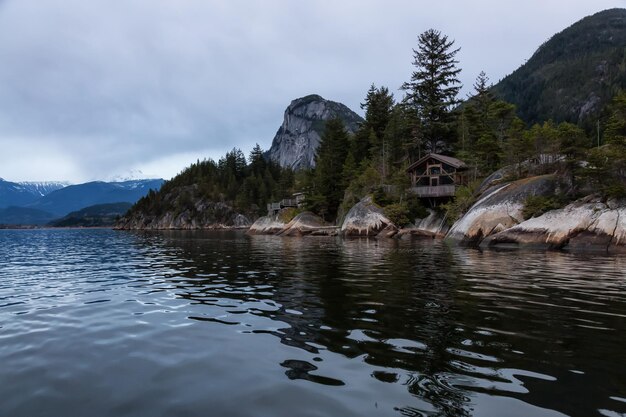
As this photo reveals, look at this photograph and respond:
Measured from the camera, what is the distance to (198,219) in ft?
507

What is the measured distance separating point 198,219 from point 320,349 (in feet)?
507

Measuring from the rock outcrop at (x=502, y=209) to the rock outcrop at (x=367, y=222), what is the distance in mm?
14844

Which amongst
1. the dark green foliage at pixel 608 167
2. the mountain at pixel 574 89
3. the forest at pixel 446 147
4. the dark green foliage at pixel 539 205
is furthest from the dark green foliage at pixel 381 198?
the mountain at pixel 574 89

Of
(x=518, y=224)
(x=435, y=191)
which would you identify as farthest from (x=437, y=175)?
(x=518, y=224)

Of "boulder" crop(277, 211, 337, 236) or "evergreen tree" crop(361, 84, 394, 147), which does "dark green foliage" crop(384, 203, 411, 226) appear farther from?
"evergreen tree" crop(361, 84, 394, 147)

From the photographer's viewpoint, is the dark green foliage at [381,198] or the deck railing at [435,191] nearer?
the deck railing at [435,191]

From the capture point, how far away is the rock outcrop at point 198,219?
487ft

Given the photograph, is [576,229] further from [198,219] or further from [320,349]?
[198,219]

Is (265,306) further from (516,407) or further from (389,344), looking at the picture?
(516,407)

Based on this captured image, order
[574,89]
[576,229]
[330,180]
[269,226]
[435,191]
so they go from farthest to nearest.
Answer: [574,89] < [269,226] < [330,180] < [435,191] < [576,229]

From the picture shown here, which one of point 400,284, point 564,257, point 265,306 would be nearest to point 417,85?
point 564,257

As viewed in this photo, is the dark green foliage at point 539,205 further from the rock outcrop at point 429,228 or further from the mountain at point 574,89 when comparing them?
the mountain at point 574,89

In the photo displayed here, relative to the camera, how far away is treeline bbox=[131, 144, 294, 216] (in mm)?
145087

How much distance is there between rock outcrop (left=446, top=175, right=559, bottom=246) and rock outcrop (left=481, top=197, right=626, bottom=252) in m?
2.13
